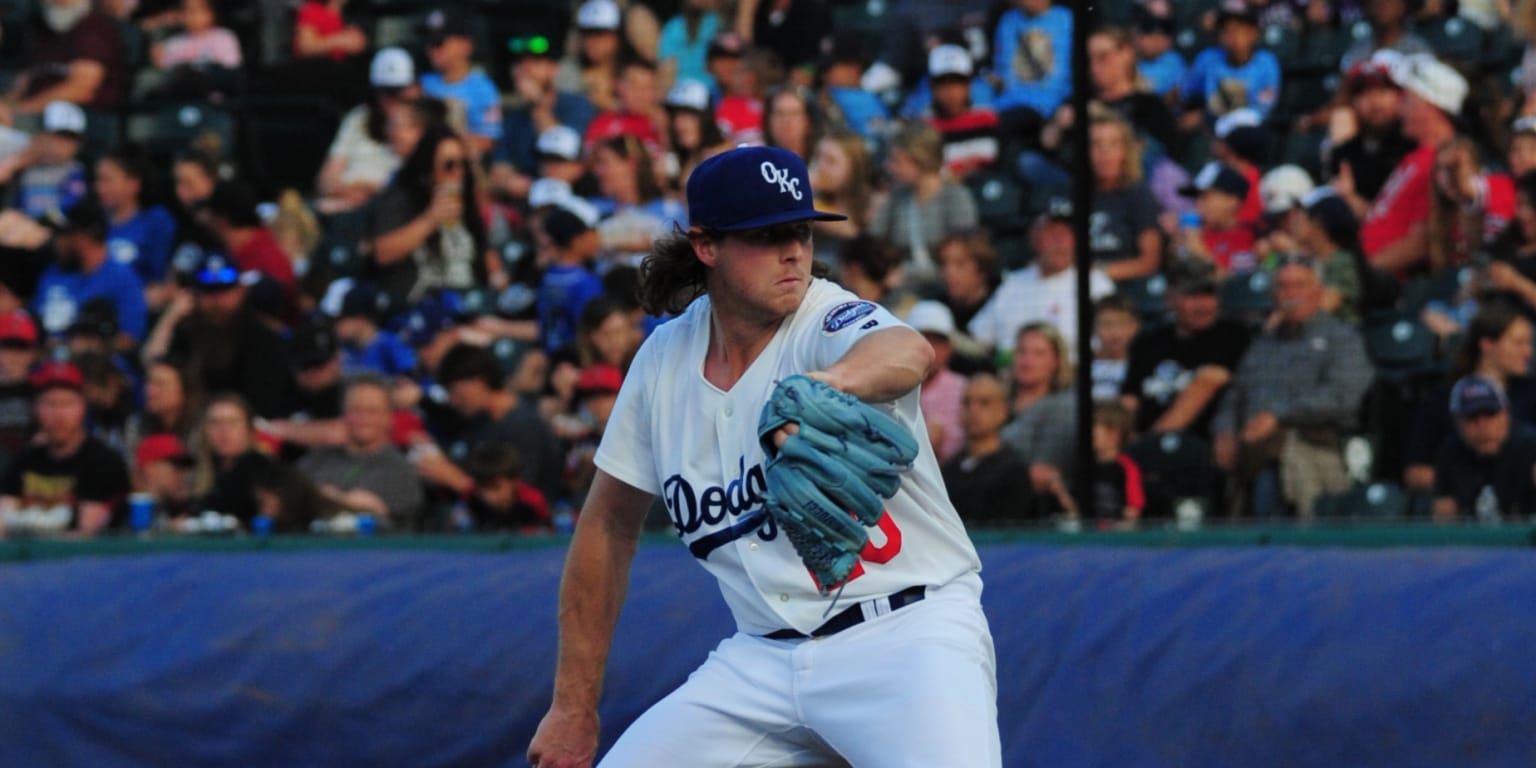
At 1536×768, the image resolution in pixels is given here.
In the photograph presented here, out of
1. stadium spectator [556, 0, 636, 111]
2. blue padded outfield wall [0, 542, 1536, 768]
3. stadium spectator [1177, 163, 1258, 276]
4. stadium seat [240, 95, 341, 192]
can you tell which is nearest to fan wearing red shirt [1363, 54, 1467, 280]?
stadium spectator [1177, 163, 1258, 276]

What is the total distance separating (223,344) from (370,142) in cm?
129

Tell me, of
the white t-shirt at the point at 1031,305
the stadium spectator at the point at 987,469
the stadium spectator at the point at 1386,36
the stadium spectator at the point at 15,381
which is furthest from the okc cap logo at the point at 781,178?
the stadium spectator at the point at 15,381

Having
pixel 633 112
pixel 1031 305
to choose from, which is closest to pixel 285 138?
pixel 633 112

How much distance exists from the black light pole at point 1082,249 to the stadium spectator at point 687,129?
243 cm

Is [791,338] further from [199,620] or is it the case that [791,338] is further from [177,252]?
[177,252]

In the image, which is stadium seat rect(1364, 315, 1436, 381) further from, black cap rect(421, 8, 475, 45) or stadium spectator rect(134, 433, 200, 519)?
black cap rect(421, 8, 475, 45)

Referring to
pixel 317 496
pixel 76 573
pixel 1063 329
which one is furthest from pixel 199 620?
pixel 1063 329

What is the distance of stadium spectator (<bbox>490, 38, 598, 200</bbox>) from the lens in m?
8.88

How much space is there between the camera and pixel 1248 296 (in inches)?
269

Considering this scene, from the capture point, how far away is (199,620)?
5.89 m

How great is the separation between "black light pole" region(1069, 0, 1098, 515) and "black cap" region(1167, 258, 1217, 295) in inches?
26.4

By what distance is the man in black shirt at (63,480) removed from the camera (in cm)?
780

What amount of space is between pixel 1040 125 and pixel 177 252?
13.7 feet

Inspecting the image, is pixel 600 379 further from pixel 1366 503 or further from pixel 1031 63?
pixel 1366 503
